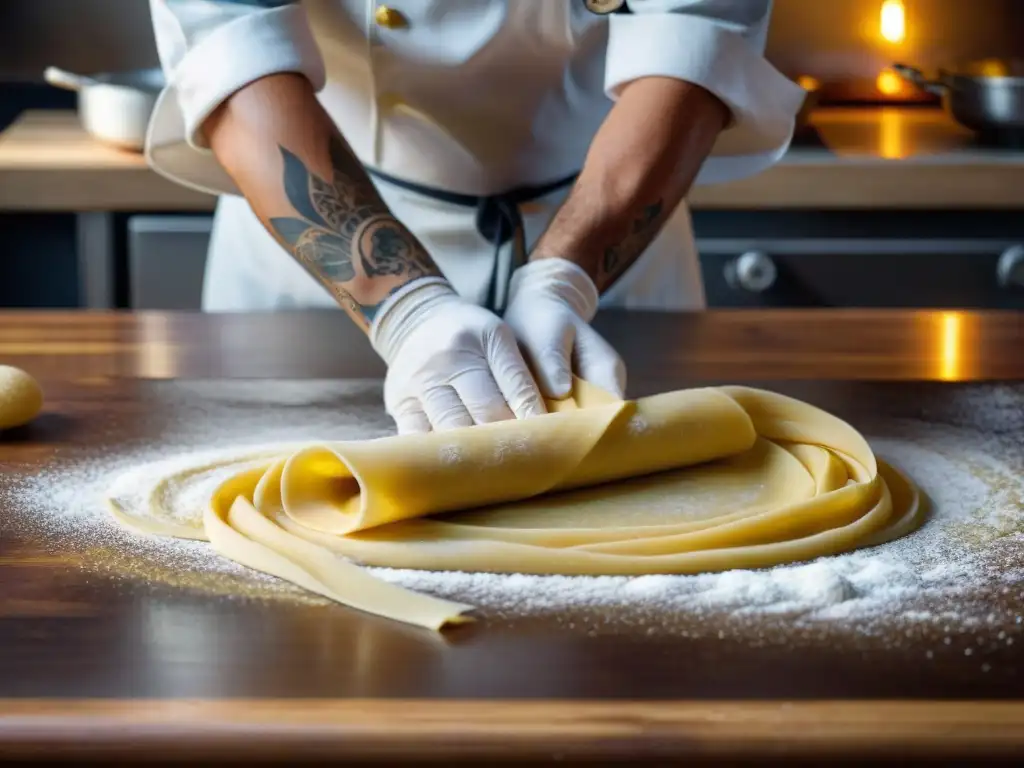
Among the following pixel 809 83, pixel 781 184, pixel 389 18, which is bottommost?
pixel 781 184

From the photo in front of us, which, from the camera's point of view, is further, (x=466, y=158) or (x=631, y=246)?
(x=466, y=158)

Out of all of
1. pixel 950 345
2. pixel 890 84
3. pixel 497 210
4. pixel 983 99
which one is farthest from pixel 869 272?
pixel 497 210

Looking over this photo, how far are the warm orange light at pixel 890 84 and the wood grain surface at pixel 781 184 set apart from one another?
615 mm

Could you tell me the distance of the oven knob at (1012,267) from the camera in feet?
8.34

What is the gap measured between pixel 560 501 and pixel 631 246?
1.71ft

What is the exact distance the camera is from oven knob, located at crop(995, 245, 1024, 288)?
8.34 feet

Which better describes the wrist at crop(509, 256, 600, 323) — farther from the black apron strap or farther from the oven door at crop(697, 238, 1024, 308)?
the oven door at crop(697, 238, 1024, 308)

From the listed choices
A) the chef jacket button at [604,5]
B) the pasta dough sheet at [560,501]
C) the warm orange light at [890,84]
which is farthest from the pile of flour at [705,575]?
the warm orange light at [890,84]

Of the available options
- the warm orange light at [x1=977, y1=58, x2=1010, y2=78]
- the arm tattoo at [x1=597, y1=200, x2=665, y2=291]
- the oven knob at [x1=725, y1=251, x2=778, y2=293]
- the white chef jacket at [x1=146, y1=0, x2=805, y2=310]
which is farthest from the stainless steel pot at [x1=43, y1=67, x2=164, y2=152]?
the warm orange light at [x1=977, y1=58, x2=1010, y2=78]

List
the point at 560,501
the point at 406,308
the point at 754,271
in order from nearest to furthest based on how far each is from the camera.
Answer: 1. the point at 560,501
2. the point at 406,308
3. the point at 754,271

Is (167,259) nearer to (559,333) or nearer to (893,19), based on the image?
(559,333)

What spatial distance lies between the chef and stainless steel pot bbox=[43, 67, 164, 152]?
63cm

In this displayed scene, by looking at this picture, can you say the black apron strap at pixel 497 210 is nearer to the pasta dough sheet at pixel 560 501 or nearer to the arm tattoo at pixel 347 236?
the arm tattoo at pixel 347 236

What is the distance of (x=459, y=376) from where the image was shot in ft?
4.13
